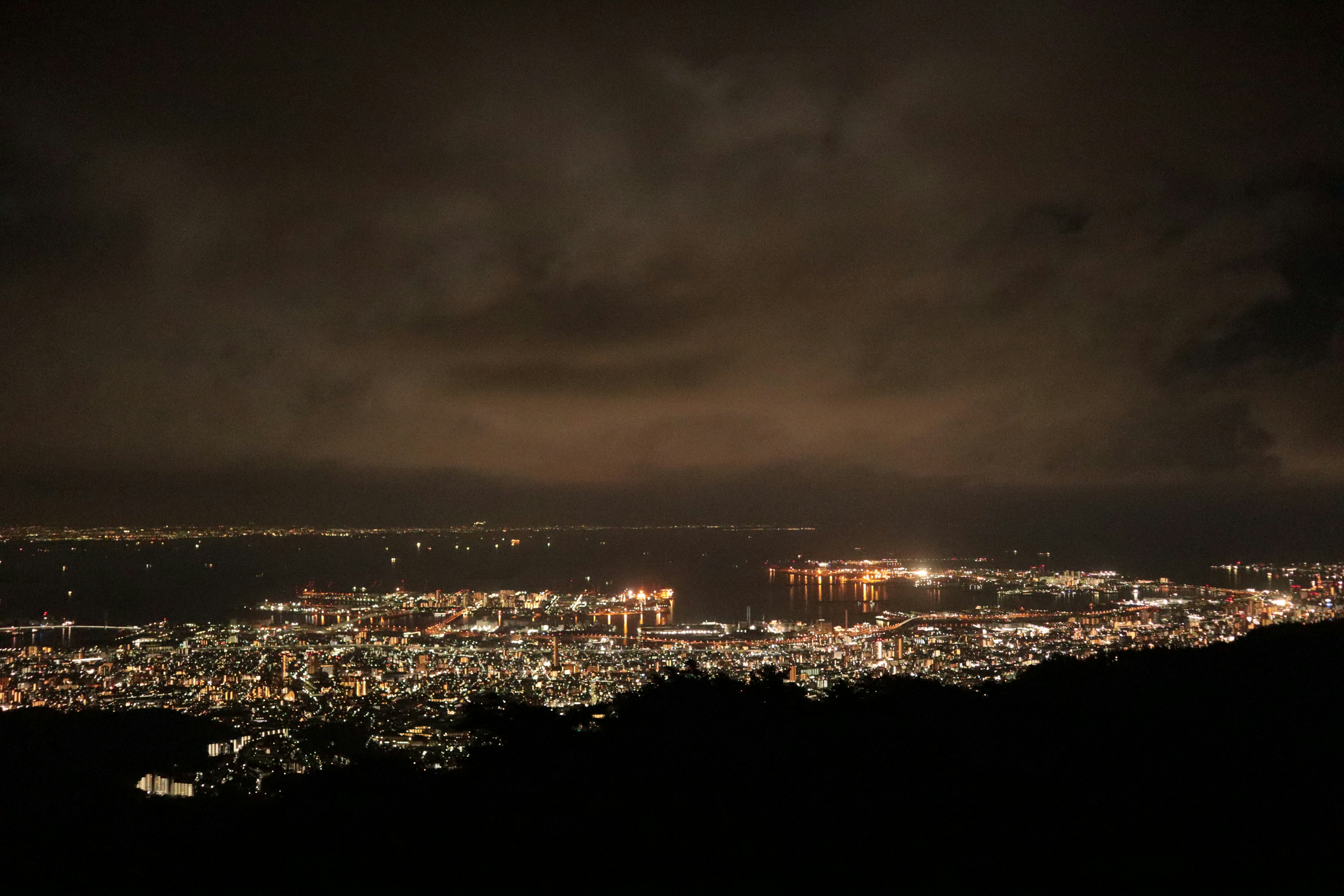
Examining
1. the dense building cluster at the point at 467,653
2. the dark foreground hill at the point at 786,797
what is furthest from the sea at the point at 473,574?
the dark foreground hill at the point at 786,797

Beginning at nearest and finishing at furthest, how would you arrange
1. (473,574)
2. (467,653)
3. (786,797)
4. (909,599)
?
1. (786,797)
2. (467,653)
3. (909,599)
4. (473,574)

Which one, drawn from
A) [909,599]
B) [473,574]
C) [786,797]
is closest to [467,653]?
[786,797]

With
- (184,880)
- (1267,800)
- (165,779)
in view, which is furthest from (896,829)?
(165,779)

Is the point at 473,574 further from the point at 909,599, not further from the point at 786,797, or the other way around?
the point at 786,797

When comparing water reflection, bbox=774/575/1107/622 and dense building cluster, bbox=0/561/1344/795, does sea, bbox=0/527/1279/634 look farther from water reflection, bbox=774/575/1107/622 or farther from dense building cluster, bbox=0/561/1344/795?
dense building cluster, bbox=0/561/1344/795

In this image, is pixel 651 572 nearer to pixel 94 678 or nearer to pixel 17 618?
pixel 17 618

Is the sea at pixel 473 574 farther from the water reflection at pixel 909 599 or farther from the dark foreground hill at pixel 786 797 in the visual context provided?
the dark foreground hill at pixel 786 797
